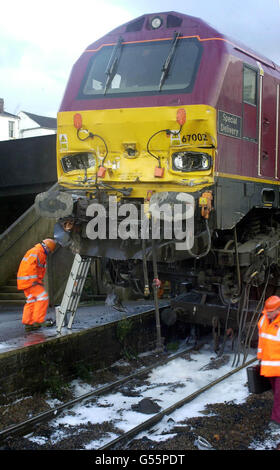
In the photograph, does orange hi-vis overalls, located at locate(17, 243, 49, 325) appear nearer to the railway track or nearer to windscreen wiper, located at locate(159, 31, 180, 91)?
the railway track

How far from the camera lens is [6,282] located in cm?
1121

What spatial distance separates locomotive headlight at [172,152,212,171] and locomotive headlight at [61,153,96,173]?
3.67 feet

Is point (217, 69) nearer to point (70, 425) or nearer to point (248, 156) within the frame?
point (248, 156)

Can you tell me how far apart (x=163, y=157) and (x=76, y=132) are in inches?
48.2

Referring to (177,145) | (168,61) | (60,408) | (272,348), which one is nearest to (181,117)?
(177,145)

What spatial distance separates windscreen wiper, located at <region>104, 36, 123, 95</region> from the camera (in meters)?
6.62

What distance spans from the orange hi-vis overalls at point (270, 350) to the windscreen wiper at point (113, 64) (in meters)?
3.56

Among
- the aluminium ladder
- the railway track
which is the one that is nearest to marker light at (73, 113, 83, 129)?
the aluminium ladder

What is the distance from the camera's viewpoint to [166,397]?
6348mm

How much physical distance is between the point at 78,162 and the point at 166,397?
10.3 feet

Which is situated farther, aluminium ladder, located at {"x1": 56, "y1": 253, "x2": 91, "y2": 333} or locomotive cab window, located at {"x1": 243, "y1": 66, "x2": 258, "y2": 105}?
aluminium ladder, located at {"x1": 56, "y1": 253, "x2": 91, "y2": 333}

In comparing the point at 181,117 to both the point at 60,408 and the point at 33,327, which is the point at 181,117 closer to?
the point at 60,408

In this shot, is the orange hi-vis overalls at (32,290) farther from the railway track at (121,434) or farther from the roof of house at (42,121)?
the roof of house at (42,121)
